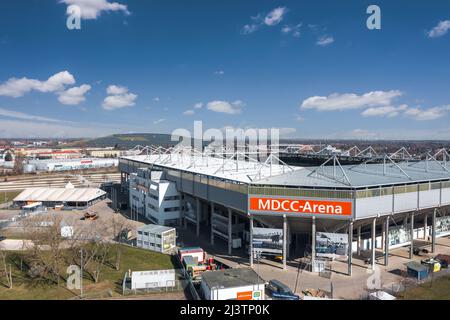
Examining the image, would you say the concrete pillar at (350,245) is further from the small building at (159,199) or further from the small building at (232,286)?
the small building at (159,199)

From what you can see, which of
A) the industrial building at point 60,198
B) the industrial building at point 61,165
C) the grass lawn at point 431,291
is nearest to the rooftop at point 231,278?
A: the grass lawn at point 431,291

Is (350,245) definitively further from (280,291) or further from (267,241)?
(280,291)

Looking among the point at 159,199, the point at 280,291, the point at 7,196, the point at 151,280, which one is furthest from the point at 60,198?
the point at 280,291

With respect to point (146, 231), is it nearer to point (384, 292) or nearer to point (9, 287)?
point (9, 287)

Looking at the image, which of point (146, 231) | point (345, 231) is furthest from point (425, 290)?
point (146, 231)

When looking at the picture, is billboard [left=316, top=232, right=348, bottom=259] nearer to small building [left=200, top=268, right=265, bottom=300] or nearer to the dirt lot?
small building [left=200, top=268, right=265, bottom=300]

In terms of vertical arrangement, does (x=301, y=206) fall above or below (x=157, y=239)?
above

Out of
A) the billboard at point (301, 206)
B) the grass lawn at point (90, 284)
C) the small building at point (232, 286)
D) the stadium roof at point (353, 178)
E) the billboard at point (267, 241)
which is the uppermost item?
the stadium roof at point (353, 178)
